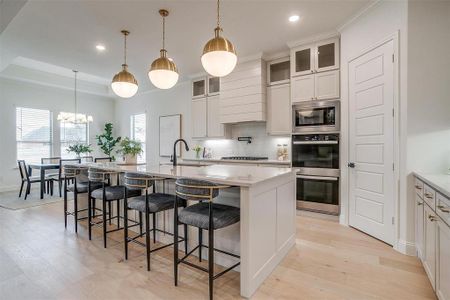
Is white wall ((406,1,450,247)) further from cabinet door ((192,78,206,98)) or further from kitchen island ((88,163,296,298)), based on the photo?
cabinet door ((192,78,206,98))

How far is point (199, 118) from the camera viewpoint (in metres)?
5.43

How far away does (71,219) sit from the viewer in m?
3.74

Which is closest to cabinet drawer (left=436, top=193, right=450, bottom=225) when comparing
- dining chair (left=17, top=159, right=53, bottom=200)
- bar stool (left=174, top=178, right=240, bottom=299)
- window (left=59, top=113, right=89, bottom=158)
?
bar stool (left=174, top=178, right=240, bottom=299)

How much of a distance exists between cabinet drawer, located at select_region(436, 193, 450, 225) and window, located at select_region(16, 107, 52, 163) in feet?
26.9

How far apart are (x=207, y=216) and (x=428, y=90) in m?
2.69

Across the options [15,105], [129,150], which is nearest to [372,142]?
[129,150]

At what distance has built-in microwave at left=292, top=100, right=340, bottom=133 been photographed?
3.53 meters

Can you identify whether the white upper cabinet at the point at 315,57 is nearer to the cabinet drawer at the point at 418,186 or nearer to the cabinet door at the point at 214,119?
the cabinet door at the point at 214,119

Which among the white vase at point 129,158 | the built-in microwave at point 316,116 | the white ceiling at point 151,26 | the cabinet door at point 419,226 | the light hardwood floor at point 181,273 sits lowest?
the light hardwood floor at point 181,273

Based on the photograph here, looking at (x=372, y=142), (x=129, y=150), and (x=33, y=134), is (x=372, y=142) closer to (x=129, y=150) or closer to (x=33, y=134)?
(x=129, y=150)

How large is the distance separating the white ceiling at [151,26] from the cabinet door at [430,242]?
2.54 m

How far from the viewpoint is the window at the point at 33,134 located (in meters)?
6.03

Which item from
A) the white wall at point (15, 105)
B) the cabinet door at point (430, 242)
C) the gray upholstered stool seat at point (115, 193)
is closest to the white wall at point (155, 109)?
the white wall at point (15, 105)

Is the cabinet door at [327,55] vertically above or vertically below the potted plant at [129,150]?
above
